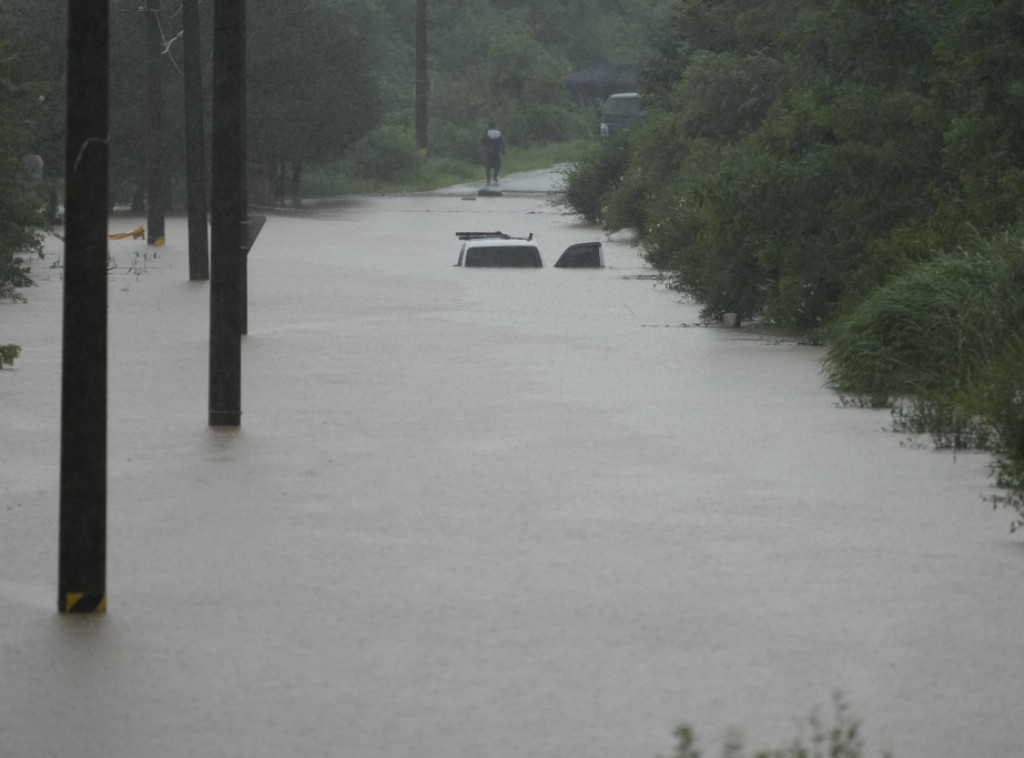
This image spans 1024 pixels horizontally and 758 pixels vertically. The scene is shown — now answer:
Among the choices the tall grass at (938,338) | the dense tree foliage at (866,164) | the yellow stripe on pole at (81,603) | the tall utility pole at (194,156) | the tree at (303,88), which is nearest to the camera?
the yellow stripe on pole at (81,603)

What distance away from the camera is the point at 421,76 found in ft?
246

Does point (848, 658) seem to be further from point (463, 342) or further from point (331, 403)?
point (463, 342)

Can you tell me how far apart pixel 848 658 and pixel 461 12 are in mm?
117216

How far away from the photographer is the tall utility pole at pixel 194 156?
30.3 metres

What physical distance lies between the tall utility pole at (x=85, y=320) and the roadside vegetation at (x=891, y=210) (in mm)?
6821

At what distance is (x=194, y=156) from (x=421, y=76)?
44.7m

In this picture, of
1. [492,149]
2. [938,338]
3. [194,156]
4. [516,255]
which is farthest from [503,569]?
[492,149]

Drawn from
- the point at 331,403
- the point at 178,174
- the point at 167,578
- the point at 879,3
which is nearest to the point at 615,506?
the point at 167,578

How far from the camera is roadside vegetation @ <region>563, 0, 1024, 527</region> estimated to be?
1644 centimetres

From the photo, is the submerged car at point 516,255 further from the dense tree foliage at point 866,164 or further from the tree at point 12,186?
the dense tree foliage at point 866,164

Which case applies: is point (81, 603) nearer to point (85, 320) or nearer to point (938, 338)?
point (85, 320)

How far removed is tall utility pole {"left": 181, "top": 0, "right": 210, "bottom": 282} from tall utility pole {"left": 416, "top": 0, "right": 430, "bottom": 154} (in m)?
42.2

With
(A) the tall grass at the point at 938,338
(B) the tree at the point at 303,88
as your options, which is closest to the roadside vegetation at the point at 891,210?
(A) the tall grass at the point at 938,338

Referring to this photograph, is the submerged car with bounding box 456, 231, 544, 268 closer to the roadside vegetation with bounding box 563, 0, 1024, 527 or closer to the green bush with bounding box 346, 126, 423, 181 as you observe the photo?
the roadside vegetation with bounding box 563, 0, 1024, 527
